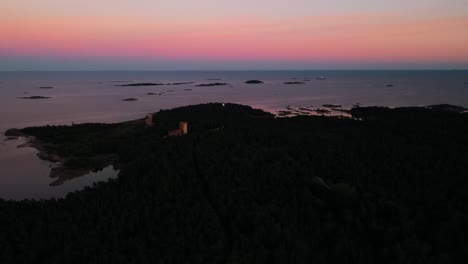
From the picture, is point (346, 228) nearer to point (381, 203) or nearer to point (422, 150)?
point (381, 203)

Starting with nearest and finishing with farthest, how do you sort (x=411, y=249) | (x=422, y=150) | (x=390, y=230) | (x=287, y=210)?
1. (x=411, y=249)
2. (x=390, y=230)
3. (x=287, y=210)
4. (x=422, y=150)

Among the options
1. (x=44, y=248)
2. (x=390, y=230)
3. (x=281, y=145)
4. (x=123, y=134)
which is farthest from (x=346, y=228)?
(x=123, y=134)

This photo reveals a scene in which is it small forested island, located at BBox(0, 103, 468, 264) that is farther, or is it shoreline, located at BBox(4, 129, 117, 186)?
shoreline, located at BBox(4, 129, 117, 186)

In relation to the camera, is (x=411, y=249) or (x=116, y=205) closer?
(x=411, y=249)

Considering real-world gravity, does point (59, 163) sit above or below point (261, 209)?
below

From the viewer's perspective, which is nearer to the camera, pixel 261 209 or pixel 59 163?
pixel 261 209

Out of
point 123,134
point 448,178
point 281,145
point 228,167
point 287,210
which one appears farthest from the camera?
point 123,134

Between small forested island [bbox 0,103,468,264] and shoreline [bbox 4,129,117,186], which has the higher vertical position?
small forested island [bbox 0,103,468,264]

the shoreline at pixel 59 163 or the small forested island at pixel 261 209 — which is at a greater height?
the small forested island at pixel 261 209
